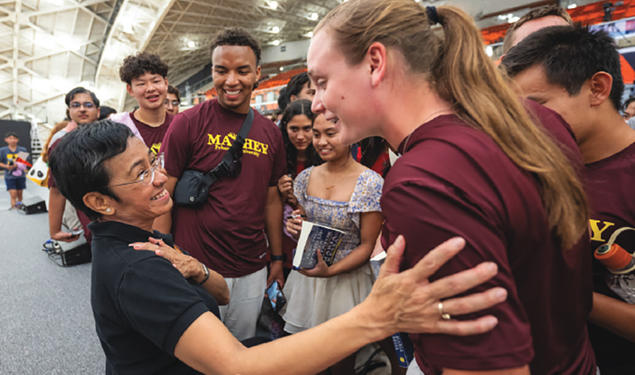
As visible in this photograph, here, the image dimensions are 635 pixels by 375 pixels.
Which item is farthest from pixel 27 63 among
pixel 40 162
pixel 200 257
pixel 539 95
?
pixel 539 95

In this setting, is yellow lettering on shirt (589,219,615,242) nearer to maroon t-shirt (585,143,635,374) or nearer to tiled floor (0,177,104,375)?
maroon t-shirt (585,143,635,374)

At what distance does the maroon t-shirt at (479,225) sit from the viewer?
562mm

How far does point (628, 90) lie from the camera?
6.14m

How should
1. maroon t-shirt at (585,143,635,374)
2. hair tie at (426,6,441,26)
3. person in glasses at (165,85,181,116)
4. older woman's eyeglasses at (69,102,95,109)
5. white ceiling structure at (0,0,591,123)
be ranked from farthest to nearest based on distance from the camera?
white ceiling structure at (0,0,591,123), person in glasses at (165,85,181,116), older woman's eyeglasses at (69,102,95,109), maroon t-shirt at (585,143,635,374), hair tie at (426,6,441,26)

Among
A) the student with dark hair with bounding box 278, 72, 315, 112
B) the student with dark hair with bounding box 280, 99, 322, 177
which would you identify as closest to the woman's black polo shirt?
the student with dark hair with bounding box 280, 99, 322, 177

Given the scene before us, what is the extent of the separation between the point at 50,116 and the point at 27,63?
3321 millimetres

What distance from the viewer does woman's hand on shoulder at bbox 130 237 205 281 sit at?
110cm

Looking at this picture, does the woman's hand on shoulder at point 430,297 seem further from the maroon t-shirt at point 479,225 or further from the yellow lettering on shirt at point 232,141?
the yellow lettering on shirt at point 232,141

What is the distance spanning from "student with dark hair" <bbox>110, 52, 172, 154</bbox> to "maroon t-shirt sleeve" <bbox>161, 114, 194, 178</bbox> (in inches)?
37.3

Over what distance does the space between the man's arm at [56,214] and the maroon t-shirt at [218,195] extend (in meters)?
1.59

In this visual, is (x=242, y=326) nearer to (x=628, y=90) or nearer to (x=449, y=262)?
(x=449, y=262)

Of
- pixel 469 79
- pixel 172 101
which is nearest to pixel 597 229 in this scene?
pixel 469 79

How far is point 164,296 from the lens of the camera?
934 millimetres

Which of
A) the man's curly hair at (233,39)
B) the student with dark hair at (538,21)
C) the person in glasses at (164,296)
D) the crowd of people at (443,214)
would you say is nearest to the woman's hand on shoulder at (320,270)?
the crowd of people at (443,214)
